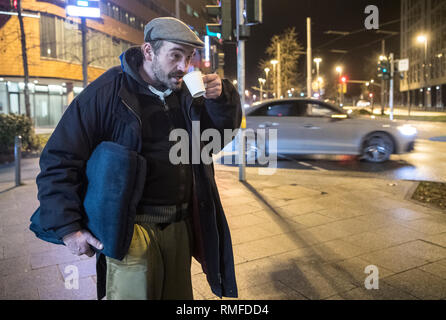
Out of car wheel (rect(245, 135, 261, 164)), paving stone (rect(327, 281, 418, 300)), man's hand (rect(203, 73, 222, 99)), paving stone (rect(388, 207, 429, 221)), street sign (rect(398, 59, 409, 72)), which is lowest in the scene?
paving stone (rect(327, 281, 418, 300))

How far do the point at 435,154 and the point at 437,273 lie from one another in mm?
10212

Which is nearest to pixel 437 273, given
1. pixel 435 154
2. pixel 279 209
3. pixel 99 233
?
pixel 279 209

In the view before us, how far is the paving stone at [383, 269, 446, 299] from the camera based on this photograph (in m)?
3.49

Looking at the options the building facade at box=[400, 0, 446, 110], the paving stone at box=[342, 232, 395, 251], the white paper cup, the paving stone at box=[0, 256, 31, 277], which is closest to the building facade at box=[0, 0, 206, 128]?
the paving stone at box=[0, 256, 31, 277]

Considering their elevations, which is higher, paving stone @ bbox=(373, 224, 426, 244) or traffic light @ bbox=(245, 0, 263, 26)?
traffic light @ bbox=(245, 0, 263, 26)

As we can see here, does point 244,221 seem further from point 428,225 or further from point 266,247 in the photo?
point 428,225

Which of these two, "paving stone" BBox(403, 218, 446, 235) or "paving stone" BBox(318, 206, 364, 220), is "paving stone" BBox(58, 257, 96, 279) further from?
Result: "paving stone" BBox(403, 218, 446, 235)

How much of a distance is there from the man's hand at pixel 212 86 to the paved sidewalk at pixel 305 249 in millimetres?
1907

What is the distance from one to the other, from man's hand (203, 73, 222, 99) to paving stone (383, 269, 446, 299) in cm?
239

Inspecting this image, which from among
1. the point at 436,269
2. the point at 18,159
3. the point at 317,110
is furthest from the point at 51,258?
the point at 317,110

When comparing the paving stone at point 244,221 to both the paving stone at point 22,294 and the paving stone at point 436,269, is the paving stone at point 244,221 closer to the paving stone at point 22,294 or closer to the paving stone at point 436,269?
the paving stone at point 436,269

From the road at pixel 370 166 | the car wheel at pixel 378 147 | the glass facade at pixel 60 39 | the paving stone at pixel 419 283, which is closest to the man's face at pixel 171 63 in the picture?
the paving stone at pixel 419 283

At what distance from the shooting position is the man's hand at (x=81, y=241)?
1.99 m
